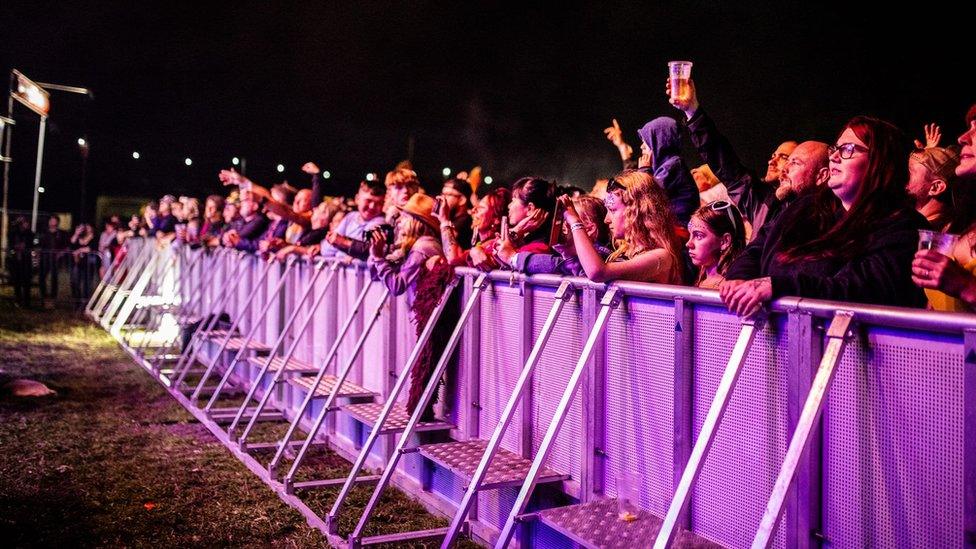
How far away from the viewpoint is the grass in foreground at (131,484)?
15.5 feet

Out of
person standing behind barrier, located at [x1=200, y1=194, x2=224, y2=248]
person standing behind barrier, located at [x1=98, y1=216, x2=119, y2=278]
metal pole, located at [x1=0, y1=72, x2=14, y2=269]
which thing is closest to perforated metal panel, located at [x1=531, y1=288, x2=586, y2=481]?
person standing behind barrier, located at [x1=200, y1=194, x2=224, y2=248]

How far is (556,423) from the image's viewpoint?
3279 mm

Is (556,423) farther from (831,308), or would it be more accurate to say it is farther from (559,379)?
(831,308)

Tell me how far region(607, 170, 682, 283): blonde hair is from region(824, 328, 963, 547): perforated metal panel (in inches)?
52.7

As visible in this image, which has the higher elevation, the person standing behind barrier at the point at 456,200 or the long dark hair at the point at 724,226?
the person standing behind barrier at the point at 456,200

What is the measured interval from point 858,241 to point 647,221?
123cm

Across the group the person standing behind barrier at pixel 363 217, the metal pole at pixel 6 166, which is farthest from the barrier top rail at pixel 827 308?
the metal pole at pixel 6 166

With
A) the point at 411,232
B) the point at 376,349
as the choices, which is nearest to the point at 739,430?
the point at 411,232

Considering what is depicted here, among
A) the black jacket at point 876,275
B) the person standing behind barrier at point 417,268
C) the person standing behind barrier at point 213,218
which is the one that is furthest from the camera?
the person standing behind barrier at point 213,218

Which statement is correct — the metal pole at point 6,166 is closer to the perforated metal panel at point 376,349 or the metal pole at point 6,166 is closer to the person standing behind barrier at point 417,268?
the perforated metal panel at point 376,349

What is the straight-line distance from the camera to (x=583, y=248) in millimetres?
3615

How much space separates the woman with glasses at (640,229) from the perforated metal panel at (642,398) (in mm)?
234

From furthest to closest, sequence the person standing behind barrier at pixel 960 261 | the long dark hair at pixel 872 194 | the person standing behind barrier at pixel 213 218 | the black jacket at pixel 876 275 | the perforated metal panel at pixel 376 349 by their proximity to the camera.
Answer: the person standing behind barrier at pixel 213 218
the perforated metal panel at pixel 376 349
the long dark hair at pixel 872 194
the black jacket at pixel 876 275
the person standing behind barrier at pixel 960 261

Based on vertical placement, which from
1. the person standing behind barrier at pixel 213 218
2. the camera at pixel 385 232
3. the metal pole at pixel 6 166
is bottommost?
the camera at pixel 385 232
